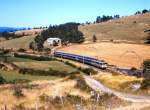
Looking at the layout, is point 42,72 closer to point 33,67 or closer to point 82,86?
point 33,67

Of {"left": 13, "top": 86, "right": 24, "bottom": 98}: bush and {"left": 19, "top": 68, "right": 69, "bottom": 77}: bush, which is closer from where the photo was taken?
{"left": 13, "top": 86, "right": 24, "bottom": 98}: bush

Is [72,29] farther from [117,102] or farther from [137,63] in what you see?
[117,102]

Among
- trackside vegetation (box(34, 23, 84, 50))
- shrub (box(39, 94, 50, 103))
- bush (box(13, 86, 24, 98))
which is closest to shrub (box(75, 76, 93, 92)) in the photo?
shrub (box(39, 94, 50, 103))

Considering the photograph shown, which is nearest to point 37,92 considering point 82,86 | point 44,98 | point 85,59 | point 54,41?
point 44,98

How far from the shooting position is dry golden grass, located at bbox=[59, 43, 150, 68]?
114812mm

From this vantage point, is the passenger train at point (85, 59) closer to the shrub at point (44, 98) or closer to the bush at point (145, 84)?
the bush at point (145, 84)

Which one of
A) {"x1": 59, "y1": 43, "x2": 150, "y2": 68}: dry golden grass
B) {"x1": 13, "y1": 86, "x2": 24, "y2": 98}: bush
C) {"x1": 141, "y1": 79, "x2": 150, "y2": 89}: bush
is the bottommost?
{"x1": 59, "y1": 43, "x2": 150, "y2": 68}: dry golden grass

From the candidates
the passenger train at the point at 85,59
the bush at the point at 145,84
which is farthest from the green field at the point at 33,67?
the bush at the point at 145,84

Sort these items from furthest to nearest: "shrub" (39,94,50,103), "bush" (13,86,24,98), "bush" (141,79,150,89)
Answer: "bush" (141,79,150,89) → "bush" (13,86,24,98) → "shrub" (39,94,50,103)

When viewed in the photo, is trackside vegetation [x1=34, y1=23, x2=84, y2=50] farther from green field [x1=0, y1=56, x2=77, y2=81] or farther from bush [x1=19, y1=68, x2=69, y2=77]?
bush [x1=19, y1=68, x2=69, y2=77]

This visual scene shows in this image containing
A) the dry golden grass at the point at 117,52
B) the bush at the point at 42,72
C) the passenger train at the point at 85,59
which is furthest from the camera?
the dry golden grass at the point at 117,52

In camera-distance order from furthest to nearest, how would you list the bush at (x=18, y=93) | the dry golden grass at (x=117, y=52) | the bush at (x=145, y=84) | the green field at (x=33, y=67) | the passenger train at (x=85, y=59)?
the dry golden grass at (x=117, y=52) → the passenger train at (x=85, y=59) → the green field at (x=33, y=67) → the bush at (x=145, y=84) → the bush at (x=18, y=93)

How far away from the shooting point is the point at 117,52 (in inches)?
5192

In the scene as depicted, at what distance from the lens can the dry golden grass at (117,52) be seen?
377 ft
